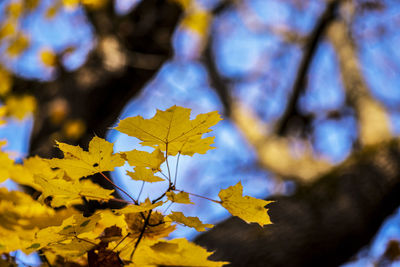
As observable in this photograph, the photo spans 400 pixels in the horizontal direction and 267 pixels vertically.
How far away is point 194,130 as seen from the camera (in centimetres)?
39

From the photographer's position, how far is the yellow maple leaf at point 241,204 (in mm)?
389

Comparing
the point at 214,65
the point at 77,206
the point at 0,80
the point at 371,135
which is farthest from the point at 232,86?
the point at 77,206

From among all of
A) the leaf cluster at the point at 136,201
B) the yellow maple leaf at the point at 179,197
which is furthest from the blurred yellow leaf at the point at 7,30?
the yellow maple leaf at the point at 179,197

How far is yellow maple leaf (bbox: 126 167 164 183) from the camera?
1.33 feet

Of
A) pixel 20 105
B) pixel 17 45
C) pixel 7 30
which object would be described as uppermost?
pixel 7 30

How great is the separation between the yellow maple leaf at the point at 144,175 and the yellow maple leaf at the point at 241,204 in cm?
8

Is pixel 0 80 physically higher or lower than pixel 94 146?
higher

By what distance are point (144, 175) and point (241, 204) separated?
5.1 inches

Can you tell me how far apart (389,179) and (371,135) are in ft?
1.89

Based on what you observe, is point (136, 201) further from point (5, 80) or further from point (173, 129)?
point (5, 80)

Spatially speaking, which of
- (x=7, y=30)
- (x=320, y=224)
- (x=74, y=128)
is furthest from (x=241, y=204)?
(x=7, y=30)

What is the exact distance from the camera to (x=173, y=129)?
0.38m

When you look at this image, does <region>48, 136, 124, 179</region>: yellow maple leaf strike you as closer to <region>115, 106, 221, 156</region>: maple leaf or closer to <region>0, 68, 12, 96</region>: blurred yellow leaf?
<region>115, 106, 221, 156</region>: maple leaf

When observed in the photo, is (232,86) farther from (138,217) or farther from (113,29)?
(138,217)
